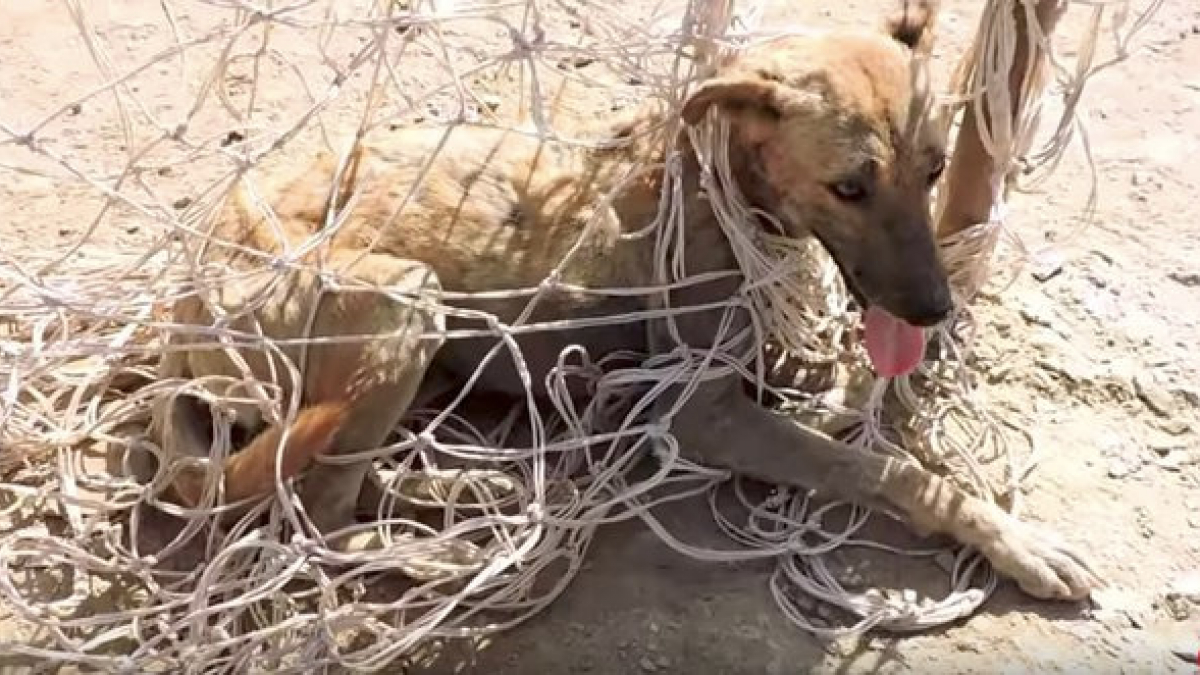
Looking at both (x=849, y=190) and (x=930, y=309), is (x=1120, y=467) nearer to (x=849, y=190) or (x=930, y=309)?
(x=930, y=309)

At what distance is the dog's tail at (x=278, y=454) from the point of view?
3535 millimetres

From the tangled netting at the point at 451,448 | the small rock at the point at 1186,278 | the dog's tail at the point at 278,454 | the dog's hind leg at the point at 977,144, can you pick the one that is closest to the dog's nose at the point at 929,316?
the tangled netting at the point at 451,448

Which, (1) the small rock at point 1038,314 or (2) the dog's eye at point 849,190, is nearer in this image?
(2) the dog's eye at point 849,190

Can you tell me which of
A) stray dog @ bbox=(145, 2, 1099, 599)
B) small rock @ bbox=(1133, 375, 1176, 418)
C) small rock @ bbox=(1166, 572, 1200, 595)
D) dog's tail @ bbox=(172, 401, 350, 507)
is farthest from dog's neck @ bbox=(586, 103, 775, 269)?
small rock @ bbox=(1166, 572, 1200, 595)

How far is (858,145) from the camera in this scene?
135 inches

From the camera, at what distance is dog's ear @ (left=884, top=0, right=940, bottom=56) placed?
12.0 feet

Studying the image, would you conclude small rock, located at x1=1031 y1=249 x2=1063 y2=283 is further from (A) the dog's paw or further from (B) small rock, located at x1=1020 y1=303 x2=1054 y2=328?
(A) the dog's paw

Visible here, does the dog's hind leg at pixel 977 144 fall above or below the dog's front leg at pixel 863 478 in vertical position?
above

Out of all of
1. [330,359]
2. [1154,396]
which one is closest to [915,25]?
[1154,396]

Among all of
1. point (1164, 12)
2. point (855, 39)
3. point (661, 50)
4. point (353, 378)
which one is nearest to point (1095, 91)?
point (1164, 12)

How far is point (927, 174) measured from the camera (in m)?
3.49

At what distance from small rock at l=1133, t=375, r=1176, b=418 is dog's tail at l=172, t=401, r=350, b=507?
1.85m

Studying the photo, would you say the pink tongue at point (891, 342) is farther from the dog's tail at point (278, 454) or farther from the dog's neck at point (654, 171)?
the dog's tail at point (278, 454)

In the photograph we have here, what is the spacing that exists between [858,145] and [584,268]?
2.39 ft
